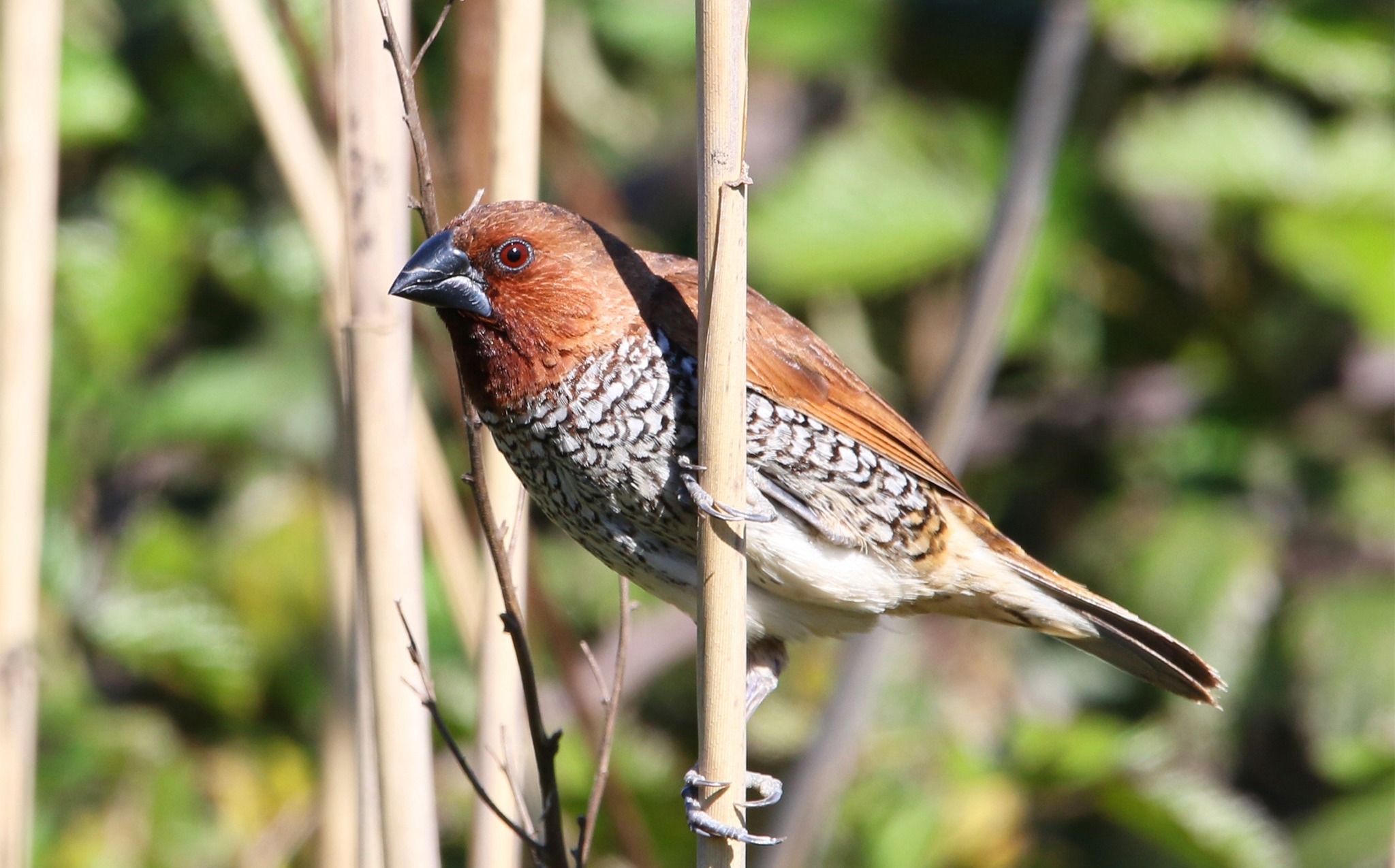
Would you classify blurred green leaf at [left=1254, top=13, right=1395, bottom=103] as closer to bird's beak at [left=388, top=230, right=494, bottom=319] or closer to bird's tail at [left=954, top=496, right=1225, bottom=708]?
bird's tail at [left=954, top=496, right=1225, bottom=708]

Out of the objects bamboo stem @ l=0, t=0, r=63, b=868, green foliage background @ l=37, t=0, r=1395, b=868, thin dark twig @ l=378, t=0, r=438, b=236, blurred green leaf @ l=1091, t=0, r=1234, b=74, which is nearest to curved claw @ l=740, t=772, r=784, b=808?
thin dark twig @ l=378, t=0, r=438, b=236

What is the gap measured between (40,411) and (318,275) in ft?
6.04

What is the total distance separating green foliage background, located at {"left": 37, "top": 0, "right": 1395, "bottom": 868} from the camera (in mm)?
4328

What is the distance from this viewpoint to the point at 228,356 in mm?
4934

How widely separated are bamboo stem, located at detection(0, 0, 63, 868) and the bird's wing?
1115mm

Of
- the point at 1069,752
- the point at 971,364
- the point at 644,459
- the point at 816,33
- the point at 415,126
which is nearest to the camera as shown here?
the point at 415,126

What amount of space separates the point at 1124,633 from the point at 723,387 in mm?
1290

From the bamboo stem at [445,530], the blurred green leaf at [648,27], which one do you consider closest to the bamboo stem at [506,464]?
the bamboo stem at [445,530]

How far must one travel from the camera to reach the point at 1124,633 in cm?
289

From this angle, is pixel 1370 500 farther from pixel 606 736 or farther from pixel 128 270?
pixel 128 270

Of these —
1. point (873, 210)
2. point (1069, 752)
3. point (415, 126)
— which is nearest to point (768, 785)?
point (415, 126)

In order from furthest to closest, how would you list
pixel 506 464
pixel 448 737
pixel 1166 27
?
pixel 1166 27, pixel 506 464, pixel 448 737

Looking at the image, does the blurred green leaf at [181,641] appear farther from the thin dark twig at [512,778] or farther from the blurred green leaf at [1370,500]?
the blurred green leaf at [1370,500]

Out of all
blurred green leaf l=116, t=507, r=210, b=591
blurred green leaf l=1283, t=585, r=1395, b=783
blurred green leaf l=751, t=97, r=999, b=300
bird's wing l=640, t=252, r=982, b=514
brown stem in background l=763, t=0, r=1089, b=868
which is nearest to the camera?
bird's wing l=640, t=252, r=982, b=514
